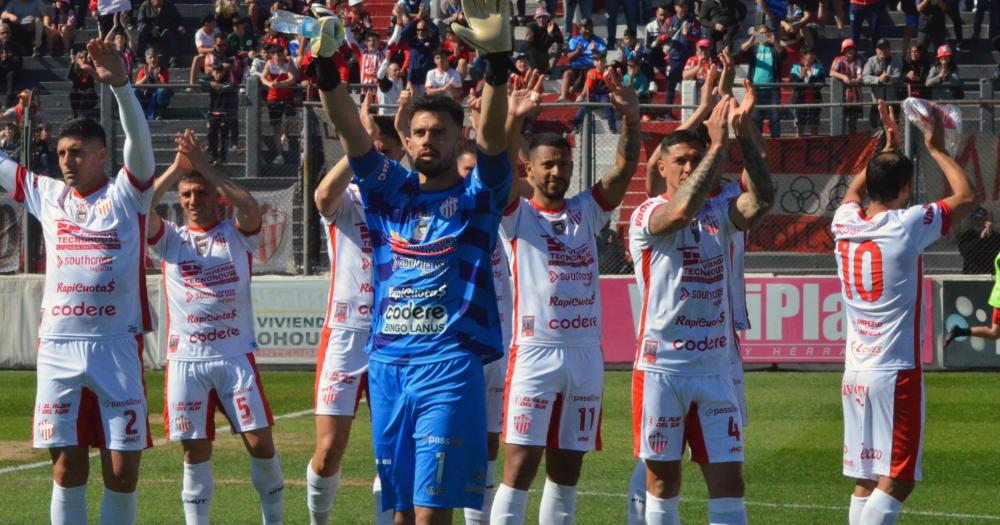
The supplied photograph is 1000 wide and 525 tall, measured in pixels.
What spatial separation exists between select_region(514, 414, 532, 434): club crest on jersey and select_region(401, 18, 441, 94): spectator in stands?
17.6 metres

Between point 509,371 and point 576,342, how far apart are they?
0.44 meters

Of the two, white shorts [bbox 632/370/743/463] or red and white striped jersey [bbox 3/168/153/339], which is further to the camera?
red and white striped jersey [bbox 3/168/153/339]

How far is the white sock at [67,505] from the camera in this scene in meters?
8.27

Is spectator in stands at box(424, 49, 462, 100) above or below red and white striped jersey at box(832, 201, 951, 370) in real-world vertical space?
above

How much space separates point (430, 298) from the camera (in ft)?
21.0

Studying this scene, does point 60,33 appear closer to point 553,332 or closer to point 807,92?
point 807,92

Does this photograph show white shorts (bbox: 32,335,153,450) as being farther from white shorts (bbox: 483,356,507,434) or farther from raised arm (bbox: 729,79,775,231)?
raised arm (bbox: 729,79,775,231)

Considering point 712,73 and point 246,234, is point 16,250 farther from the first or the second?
point 712,73

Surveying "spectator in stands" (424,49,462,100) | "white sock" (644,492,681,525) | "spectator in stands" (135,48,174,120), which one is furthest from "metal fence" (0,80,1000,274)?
"white sock" (644,492,681,525)

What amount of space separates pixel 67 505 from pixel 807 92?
1665 centimetres

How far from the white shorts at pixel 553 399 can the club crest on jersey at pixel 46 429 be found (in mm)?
2577

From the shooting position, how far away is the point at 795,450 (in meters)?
13.6

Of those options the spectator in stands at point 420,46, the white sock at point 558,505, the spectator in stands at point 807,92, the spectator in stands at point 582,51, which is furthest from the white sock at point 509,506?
the spectator in stands at point 582,51

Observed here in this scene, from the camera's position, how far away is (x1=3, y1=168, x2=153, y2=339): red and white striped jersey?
8289 mm
